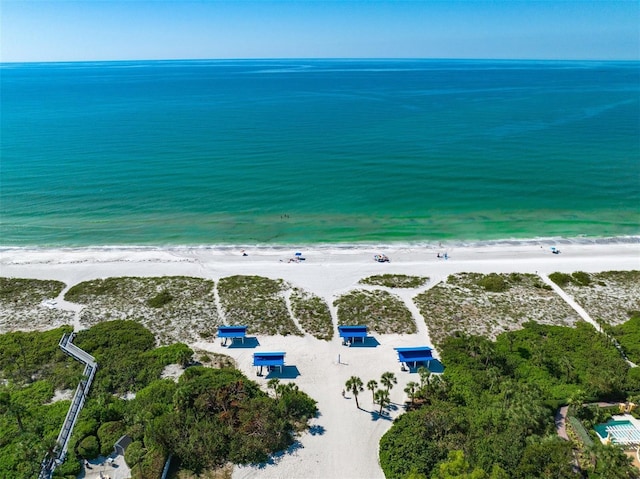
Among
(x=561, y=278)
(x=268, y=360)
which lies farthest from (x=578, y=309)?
(x=268, y=360)

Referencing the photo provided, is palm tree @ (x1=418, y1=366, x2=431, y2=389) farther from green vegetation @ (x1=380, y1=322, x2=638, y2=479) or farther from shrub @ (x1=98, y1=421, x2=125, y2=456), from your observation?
shrub @ (x1=98, y1=421, x2=125, y2=456)

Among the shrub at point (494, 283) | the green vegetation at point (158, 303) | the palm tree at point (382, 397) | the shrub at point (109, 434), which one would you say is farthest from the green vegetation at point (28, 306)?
the shrub at point (494, 283)

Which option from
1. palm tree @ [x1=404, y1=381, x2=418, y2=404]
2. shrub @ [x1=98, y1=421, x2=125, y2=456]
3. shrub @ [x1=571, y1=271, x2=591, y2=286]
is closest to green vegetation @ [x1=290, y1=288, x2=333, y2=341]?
palm tree @ [x1=404, y1=381, x2=418, y2=404]

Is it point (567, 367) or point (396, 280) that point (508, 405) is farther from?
point (396, 280)

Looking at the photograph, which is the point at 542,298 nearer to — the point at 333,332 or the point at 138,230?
the point at 333,332

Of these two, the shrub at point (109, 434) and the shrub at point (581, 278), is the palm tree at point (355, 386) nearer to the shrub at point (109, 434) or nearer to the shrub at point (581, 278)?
the shrub at point (109, 434)
